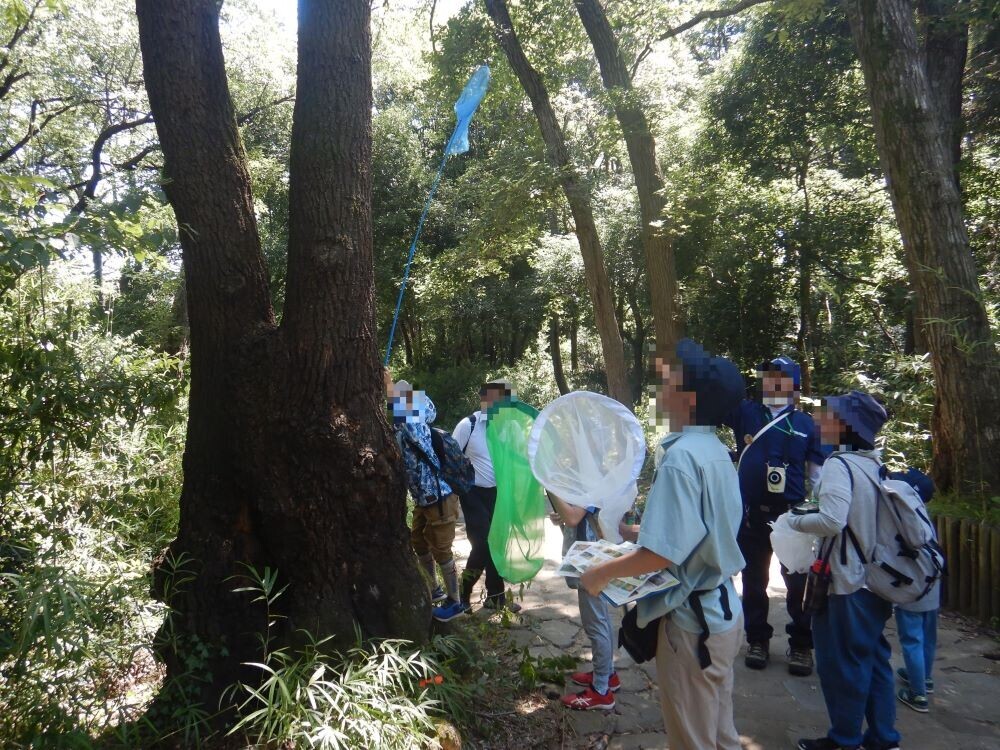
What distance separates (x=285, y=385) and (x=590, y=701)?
2.37m

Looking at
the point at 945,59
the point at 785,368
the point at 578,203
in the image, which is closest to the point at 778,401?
the point at 785,368

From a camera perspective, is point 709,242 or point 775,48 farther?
point 709,242

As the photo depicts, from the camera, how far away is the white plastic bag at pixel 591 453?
327 centimetres

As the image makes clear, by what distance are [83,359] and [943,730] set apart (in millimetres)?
5957

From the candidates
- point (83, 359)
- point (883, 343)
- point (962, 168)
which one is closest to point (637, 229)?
point (883, 343)

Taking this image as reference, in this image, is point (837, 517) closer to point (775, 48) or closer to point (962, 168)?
point (962, 168)

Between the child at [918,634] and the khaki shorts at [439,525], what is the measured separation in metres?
2.80

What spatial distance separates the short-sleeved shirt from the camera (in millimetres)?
5090

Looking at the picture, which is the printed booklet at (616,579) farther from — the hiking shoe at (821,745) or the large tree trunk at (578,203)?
the large tree trunk at (578,203)

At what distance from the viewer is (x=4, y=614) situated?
11.6ft

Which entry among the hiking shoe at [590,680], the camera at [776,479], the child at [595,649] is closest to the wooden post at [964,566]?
the camera at [776,479]

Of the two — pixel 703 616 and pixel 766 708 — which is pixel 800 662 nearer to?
pixel 766 708

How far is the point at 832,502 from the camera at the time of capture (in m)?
3.18

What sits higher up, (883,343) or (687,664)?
(883,343)
